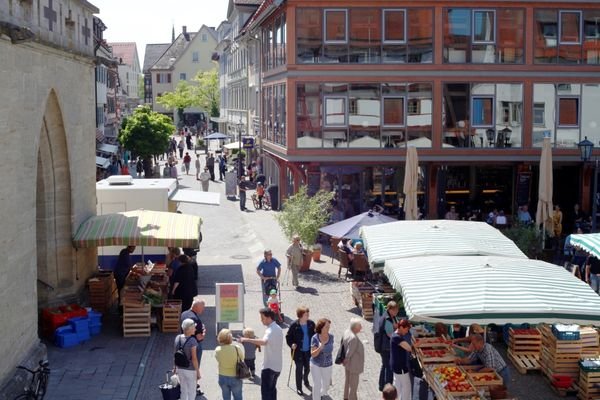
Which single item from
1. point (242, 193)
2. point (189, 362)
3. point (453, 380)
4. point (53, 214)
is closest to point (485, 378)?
point (453, 380)

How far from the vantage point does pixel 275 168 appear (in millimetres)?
40531

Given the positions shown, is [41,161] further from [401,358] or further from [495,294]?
[495,294]

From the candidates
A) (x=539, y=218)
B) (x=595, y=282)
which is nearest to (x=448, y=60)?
(x=539, y=218)

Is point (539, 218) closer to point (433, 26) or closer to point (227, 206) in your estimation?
point (433, 26)

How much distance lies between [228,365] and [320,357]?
1.53m

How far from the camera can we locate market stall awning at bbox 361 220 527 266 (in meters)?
16.6

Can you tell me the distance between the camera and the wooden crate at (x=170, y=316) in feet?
59.0

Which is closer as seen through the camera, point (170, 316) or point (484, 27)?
point (170, 316)

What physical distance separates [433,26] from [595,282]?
1288 centimetres

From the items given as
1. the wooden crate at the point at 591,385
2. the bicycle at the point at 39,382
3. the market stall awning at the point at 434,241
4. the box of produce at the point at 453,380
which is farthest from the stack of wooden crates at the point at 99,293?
the wooden crate at the point at 591,385

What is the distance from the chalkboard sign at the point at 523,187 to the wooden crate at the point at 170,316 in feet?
58.1

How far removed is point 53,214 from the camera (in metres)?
18.4

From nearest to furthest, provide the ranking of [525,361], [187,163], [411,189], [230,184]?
[525,361]
[411,189]
[230,184]
[187,163]

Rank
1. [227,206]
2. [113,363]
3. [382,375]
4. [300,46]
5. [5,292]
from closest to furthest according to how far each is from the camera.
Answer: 1. [5,292]
2. [382,375]
3. [113,363]
4. [300,46]
5. [227,206]
